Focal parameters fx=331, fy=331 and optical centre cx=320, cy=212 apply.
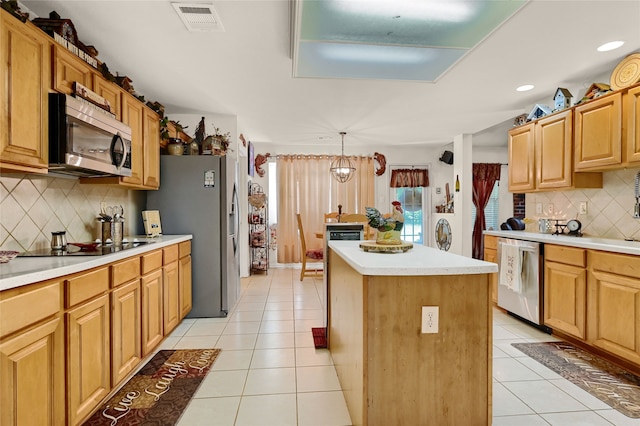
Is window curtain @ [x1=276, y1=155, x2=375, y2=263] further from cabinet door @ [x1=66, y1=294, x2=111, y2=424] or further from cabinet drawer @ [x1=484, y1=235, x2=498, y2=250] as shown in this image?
Answer: cabinet door @ [x1=66, y1=294, x2=111, y2=424]

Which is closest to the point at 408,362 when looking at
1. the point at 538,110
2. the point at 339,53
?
the point at 339,53

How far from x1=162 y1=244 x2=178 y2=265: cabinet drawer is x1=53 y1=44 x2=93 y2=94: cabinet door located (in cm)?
136

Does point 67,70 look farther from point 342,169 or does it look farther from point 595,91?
point 342,169

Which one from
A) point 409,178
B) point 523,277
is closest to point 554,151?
→ point 523,277

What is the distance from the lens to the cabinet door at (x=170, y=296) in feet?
9.34

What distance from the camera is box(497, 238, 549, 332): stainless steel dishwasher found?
3.09 meters

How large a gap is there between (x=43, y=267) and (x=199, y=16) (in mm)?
1747

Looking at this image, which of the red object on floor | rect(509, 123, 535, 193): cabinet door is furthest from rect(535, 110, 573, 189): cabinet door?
the red object on floor

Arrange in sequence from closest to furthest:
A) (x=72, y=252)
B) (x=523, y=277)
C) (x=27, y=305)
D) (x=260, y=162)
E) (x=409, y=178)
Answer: (x=27, y=305) < (x=72, y=252) < (x=523, y=277) < (x=260, y=162) < (x=409, y=178)

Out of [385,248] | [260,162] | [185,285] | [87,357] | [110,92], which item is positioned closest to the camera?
[87,357]

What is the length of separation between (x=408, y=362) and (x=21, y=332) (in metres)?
1.63

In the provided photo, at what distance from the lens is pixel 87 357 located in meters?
1.74

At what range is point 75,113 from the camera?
1956mm

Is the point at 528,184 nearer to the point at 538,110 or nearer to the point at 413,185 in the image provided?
the point at 538,110
